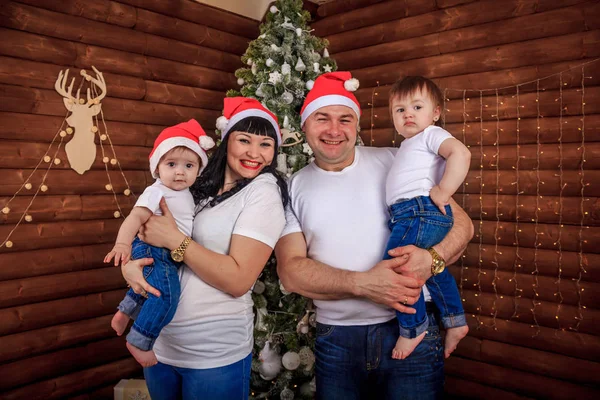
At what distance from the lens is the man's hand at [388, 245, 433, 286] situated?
1646 millimetres

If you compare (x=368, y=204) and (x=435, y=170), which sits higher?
(x=435, y=170)

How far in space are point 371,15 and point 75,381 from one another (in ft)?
13.0

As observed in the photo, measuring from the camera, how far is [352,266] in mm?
1798

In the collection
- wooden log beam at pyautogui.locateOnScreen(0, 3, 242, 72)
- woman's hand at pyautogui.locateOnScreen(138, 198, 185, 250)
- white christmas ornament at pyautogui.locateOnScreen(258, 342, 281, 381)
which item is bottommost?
white christmas ornament at pyautogui.locateOnScreen(258, 342, 281, 381)

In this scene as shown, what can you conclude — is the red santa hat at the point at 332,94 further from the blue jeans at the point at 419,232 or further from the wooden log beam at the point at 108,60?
the wooden log beam at the point at 108,60

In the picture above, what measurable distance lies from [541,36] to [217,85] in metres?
2.78

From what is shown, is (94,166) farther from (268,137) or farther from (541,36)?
(541,36)

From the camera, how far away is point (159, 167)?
5.87 ft

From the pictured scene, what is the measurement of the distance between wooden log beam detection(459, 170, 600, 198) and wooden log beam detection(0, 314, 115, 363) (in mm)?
3058

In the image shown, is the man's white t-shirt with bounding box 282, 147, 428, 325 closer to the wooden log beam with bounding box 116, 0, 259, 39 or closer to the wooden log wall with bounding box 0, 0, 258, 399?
the wooden log wall with bounding box 0, 0, 258, 399

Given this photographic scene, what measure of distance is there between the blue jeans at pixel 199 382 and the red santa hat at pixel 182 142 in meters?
0.75

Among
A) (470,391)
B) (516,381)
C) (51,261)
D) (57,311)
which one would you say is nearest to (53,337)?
(57,311)

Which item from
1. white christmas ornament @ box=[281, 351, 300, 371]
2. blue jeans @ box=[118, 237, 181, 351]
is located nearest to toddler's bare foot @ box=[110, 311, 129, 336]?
blue jeans @ box=[118, 237, 181, 351]

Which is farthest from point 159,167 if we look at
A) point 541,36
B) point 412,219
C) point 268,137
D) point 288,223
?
point 541,36
